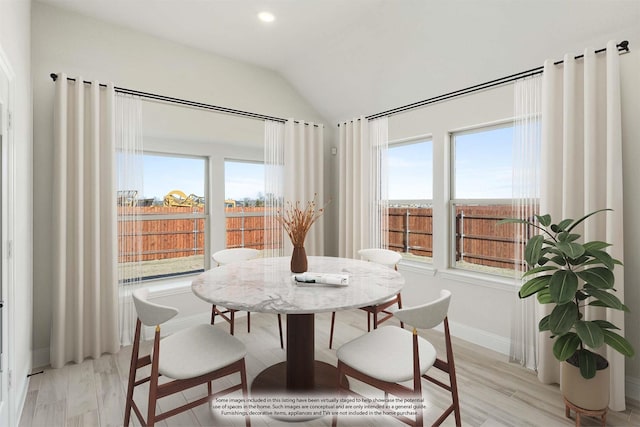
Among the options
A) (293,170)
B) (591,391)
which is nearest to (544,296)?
(591,391)

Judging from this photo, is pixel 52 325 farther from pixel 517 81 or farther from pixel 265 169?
pixel 517 81

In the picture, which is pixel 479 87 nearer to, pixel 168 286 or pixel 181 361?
pixel 181 361

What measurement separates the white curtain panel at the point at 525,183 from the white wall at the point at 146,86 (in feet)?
8.15

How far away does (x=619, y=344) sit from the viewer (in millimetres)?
1714

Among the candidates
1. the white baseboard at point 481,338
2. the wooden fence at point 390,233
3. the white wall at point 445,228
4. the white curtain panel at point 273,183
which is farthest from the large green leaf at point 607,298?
the white curtain panel at point 273,183

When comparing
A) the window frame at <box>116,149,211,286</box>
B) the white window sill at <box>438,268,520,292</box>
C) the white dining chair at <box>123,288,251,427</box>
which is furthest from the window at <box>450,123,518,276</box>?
the window frame at <box>116,149,211,286</box>

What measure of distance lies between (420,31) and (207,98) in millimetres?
2180

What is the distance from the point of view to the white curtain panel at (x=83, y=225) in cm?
250

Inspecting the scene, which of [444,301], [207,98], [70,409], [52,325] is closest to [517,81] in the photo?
[444,301]

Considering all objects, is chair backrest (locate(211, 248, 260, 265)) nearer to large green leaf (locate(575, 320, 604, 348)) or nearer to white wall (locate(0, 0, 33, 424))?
white wall (locate(0, 0, 33, 424))

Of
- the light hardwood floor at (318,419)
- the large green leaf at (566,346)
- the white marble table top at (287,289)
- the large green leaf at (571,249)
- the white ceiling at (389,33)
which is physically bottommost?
the light hardwood floor at (318,419)

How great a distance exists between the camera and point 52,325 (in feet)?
8.25

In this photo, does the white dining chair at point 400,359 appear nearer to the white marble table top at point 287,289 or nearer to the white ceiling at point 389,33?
the white marble table top at point 287,289

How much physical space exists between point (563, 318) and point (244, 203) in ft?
10.6
